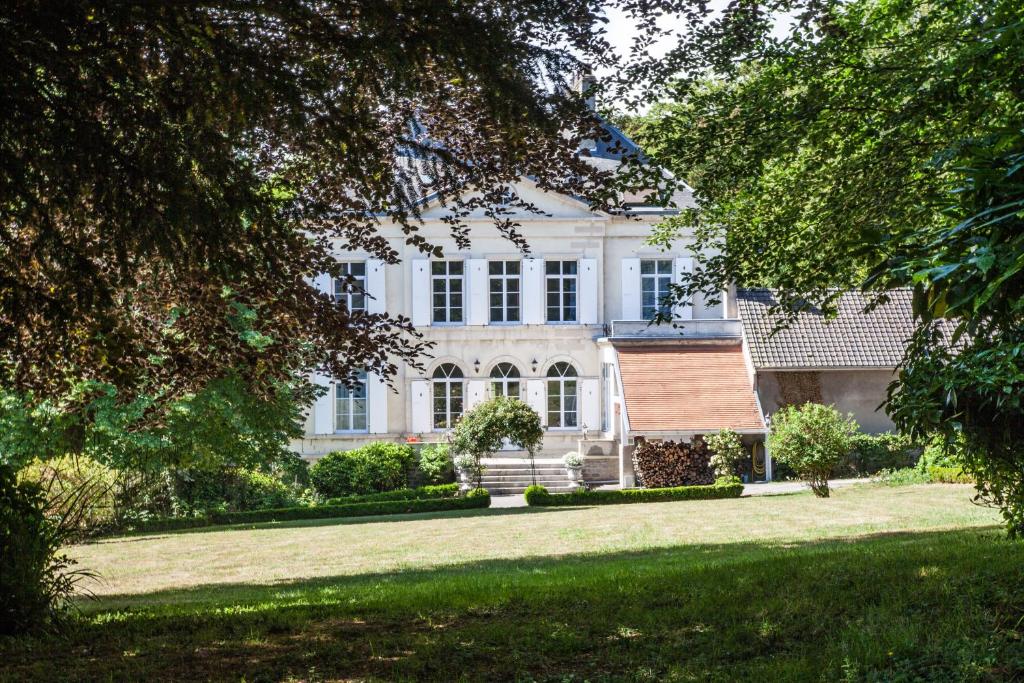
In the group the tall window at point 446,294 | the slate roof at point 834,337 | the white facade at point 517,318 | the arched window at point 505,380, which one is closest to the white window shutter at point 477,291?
the white facade at point 517,318

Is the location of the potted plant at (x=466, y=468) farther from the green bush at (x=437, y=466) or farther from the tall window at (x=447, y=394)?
the tall window at (x=447, y=394)

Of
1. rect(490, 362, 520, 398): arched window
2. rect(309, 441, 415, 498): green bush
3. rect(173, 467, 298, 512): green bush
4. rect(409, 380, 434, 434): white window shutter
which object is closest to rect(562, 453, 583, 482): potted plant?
rect(490, 362, 520, 398): arched window

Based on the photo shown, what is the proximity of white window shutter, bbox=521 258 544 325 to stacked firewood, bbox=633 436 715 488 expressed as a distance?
5.19 metres

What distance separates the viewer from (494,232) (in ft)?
97.4

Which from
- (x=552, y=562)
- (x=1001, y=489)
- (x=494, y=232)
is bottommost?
(x=552, y=562)

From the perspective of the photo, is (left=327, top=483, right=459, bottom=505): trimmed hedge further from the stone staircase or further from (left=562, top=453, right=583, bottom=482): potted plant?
(left=562, top=453, right=583, bottom=482): potted plant

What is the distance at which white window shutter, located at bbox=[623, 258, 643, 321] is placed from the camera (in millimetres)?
29938

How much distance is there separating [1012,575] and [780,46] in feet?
16.9

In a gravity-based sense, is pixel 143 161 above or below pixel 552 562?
above

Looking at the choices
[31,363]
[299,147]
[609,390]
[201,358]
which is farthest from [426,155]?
[609,390]

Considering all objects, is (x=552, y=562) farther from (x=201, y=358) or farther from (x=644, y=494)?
(x=644, y=494)

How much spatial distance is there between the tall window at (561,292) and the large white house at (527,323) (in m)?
0.03

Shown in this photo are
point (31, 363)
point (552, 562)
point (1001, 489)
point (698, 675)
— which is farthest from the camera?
point (552, 562)

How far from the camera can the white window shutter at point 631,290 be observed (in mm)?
29938
